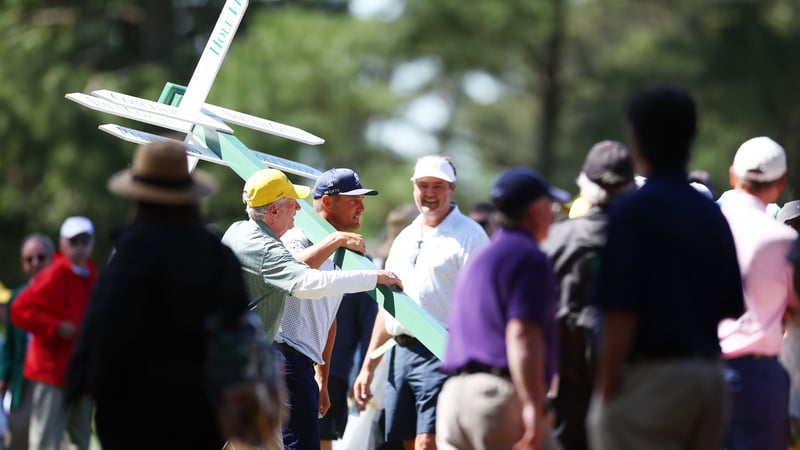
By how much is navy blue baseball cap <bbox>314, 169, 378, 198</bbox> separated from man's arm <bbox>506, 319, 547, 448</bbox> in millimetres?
2995

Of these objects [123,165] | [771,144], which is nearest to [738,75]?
[123,165]

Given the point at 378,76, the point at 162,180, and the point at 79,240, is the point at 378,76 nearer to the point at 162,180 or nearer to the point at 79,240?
the point at 79,240

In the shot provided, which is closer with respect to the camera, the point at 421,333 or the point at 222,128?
the point at 421,333

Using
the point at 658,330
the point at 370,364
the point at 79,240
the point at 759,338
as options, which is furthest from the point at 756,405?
the point at 79,240

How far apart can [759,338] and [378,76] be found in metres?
24.0

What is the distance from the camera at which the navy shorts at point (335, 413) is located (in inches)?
355

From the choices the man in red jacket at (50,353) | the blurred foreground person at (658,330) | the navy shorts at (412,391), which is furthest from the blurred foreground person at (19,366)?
the blurred foreground person at (658,330)

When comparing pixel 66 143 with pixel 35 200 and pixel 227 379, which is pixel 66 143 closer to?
pixel 35 200

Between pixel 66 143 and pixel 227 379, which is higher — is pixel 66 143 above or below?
above

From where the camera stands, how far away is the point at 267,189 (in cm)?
716

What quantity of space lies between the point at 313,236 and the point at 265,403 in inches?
118

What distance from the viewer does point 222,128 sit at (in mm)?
7527

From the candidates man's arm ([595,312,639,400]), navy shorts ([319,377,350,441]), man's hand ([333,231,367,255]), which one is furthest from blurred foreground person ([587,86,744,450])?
navy shorts ([319,377,350,441])

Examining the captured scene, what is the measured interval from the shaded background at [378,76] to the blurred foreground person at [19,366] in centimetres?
1260
